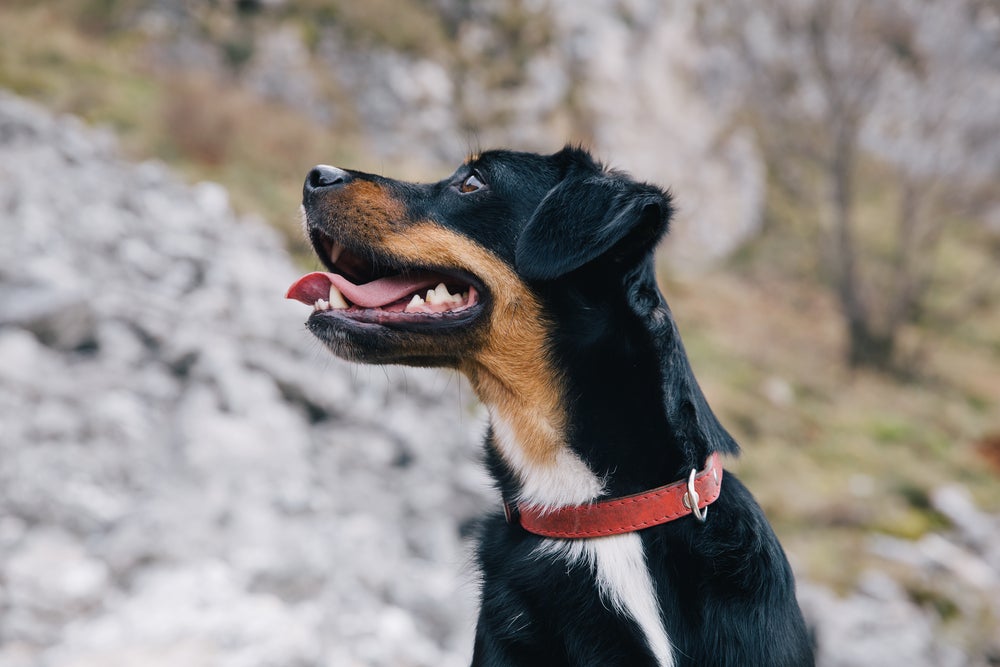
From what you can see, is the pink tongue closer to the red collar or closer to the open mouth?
the open mouth

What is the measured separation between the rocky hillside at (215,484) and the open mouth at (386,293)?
583 mm

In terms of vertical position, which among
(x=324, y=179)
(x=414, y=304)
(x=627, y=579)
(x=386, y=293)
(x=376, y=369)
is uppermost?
(x=376, y=369)

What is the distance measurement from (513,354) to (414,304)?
1.05 ft

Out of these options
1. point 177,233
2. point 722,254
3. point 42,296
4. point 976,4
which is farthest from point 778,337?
point 42,296

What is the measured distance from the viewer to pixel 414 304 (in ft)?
7.21

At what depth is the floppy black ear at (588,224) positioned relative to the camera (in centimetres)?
198

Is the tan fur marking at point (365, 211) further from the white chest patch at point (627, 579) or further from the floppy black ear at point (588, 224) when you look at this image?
the white chest patch at point (627, 579)

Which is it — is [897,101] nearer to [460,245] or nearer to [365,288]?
[460,245]

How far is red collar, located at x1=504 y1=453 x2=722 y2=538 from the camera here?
190 centimetres

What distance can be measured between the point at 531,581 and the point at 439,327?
2.36 ft

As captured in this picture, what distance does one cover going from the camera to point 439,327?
213 cm

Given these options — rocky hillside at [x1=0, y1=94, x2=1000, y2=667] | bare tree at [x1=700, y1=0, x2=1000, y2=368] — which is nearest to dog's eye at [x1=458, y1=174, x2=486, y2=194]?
rocky hillside at [x1=0, y1=94, x2=1000, y2=667]

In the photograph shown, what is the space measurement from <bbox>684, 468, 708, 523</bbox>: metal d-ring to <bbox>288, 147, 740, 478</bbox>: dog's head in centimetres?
21

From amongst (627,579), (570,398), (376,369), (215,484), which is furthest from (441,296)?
(376,369)
